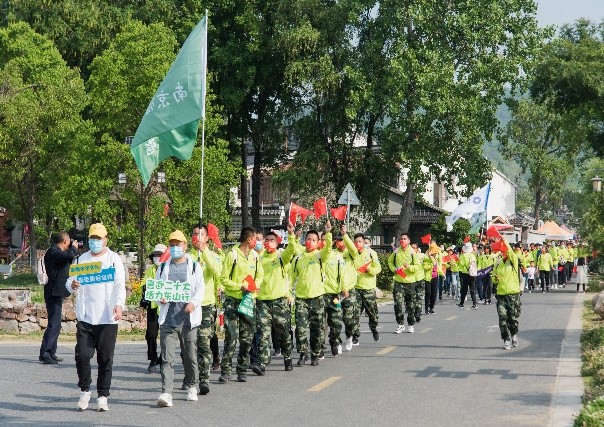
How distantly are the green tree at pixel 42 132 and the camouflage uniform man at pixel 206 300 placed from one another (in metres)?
28.7

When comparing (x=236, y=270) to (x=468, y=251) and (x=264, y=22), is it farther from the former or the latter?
(x=264, y=22)

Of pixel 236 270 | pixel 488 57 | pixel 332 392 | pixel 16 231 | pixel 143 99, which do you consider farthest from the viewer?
pixel 16 231

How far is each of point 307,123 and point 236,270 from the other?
118ft

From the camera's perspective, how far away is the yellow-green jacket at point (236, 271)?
13812 mm

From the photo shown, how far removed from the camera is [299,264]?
1641 centimetres

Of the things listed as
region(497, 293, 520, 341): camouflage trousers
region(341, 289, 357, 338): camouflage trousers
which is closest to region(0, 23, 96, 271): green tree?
region(341, 289, 357, 338): camouflage trousers

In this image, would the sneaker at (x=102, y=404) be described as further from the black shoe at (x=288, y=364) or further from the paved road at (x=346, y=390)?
the black shoe at (x=288, y=364)

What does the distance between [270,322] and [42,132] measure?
32330mm

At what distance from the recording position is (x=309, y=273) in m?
16.3

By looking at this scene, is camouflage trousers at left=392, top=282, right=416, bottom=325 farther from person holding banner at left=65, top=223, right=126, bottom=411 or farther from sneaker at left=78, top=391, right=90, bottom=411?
sneaker at left=78, top=391, right=90, bottom=411

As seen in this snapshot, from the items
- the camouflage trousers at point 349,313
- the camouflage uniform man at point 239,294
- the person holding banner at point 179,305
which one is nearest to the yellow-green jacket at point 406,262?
the camouflage trousers at point 349,313

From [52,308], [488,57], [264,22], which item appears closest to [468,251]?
[488,57]

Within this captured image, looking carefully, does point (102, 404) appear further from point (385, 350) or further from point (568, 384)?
point (385, 350)

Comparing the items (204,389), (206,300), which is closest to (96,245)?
(206,300)
